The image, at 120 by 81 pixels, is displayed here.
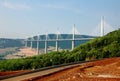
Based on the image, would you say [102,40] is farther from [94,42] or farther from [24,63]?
[24,63]

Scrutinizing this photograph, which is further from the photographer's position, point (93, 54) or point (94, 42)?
point (94, 42)

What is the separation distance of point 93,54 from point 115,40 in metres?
12.9

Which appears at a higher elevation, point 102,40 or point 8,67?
point 102,40

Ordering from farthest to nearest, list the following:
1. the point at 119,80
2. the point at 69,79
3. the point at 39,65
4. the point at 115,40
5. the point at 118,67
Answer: the point at 115,40 < the point at 39,65 < the point at 118,67 < the point at 69,79 < the point at 119,80

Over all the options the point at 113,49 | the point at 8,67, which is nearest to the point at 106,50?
the point at 113,49

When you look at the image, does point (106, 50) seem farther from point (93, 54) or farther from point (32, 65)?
point (32, 65)

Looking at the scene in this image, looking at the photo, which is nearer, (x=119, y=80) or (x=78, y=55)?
(x=119, y=80)

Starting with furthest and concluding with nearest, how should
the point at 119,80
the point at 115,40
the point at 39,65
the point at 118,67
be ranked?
the point at 115,40 < the point at 39,65 < the point at 118,67 < the point at 119,80

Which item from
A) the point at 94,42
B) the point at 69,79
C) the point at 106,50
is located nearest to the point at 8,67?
the point at 106,50

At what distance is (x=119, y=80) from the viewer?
2075 cm

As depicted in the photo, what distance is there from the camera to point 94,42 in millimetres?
77875

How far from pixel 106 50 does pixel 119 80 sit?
44.5 m

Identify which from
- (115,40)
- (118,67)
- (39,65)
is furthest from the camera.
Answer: (115,40)

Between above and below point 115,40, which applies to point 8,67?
below
